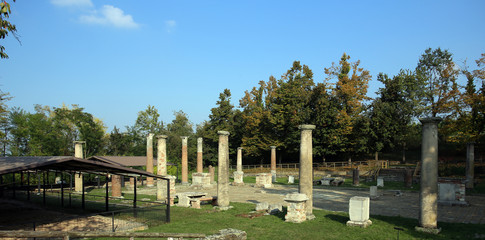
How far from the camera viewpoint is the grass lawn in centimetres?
1052

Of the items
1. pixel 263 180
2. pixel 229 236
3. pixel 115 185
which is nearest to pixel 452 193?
pixel 229 236

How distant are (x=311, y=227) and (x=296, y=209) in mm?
1001

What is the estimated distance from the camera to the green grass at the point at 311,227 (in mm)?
10516

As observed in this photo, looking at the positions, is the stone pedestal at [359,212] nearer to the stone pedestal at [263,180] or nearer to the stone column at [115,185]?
the stone column at [115,185]

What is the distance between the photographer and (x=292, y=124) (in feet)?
147

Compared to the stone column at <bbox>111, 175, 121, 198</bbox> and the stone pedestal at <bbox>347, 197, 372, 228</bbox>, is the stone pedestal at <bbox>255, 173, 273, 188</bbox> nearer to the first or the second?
the stone column at <bbox>111, 175, 121, 198</bbox>

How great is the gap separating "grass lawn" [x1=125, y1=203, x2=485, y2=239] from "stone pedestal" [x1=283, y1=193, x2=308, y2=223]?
266mm

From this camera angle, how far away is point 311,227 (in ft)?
38.6

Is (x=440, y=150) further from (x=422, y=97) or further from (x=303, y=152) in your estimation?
(x=303, y=152)

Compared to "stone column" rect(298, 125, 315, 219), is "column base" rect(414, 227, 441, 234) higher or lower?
lower

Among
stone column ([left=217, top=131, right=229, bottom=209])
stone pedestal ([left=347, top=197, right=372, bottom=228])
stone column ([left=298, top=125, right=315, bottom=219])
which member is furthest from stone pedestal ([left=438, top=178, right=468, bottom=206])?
stone column ([left=217, top=131, right=229, bottom=209])

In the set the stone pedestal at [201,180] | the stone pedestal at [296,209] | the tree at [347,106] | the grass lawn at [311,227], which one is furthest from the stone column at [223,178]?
the tree at [347,106]

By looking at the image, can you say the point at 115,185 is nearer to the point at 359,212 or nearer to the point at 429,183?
the point at 359,212

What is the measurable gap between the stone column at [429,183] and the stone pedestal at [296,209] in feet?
12.5
